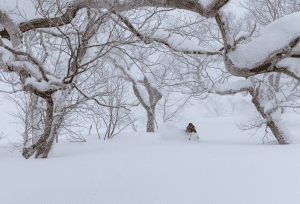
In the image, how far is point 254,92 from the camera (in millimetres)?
6273

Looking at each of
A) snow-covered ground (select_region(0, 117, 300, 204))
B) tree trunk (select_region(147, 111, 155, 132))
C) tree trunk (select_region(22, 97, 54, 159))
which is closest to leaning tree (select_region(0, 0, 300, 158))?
tree trunk (select_region(22, 97, 54, 159))

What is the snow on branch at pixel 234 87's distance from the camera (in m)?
6.26

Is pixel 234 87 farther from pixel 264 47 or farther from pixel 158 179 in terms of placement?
pixel 158 179

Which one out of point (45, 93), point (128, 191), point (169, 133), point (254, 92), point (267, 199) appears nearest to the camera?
point (267, 199)

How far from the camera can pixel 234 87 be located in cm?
637

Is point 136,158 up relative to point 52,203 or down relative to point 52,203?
up

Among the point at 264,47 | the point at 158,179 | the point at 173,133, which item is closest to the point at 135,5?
the point at 264,47

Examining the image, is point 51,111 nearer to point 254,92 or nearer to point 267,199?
point 267,199

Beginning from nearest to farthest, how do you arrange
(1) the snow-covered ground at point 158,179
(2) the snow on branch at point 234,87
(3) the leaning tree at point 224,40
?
(1) the snow-covered ground at point 158,179
(3) the leaning tree at point 224,40
(2) the snow on branch at point 234,87

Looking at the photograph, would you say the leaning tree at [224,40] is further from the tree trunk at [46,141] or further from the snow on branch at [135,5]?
the tree trunk at [46,141]

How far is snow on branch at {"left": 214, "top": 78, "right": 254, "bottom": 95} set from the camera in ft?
20.5

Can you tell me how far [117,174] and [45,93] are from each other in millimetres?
2197

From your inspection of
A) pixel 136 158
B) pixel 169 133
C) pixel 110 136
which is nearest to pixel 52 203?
pixel 136 158

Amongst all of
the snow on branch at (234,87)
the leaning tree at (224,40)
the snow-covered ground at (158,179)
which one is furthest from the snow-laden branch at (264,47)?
the snow on branch at (234,87)
